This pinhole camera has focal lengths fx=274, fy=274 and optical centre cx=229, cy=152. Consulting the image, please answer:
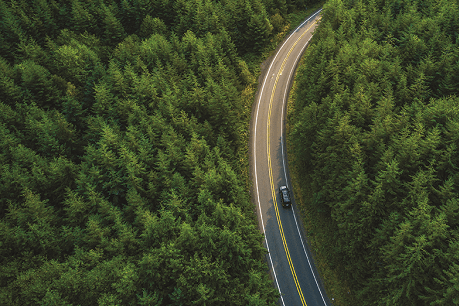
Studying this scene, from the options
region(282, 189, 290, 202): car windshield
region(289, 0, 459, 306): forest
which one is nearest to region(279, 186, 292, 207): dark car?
region(282, 189, 290, 202): car windshield

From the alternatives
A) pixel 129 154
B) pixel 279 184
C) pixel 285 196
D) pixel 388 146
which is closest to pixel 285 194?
pixel 285 196

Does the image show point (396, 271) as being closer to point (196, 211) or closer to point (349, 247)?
point (349, 247)

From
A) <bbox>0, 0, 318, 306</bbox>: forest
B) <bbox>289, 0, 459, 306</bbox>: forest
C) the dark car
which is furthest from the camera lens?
the dark car

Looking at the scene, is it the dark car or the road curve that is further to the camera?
the dark car

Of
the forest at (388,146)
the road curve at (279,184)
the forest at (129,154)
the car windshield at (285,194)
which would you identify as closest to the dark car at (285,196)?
the car windshield at (285,194)

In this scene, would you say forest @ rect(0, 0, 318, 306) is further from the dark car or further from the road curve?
the dark car

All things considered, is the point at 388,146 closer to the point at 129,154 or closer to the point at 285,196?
the point at 285,196
